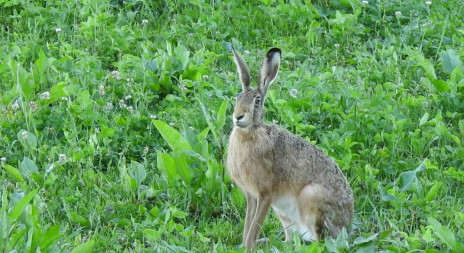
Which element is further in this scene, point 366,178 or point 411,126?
point 411,126

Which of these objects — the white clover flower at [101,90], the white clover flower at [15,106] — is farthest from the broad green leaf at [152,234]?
the white clover flower at [101,90]

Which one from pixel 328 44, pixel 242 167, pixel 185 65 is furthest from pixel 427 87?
pixel 242 167

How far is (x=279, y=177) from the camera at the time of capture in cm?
628

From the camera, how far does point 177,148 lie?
687 cm

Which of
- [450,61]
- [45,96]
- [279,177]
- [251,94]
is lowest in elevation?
[450,61]

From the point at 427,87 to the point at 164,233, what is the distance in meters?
2.99

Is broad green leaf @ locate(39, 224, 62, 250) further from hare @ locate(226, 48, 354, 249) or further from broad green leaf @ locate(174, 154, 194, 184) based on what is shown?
broad green leaf @ locate(174, 154, 194, 184)

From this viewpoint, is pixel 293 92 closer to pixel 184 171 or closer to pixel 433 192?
pixel 184 171

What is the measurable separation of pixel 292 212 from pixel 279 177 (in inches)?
8.8

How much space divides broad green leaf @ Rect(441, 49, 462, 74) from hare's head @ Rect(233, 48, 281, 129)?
8.42 ft

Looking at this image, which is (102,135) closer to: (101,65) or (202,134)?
(202,134)

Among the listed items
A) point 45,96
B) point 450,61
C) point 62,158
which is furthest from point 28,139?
point 450,61

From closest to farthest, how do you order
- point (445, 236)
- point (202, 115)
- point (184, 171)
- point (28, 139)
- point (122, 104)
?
point (445, 236)
point (184, 171)
point (28, 139)
point (202, 115)
point (122, 104)

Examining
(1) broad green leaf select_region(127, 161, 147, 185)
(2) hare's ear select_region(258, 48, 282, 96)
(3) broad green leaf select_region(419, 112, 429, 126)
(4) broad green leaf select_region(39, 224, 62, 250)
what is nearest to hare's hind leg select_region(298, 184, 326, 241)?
(2) hare's ear select_region(258, 48, 282, 96)
